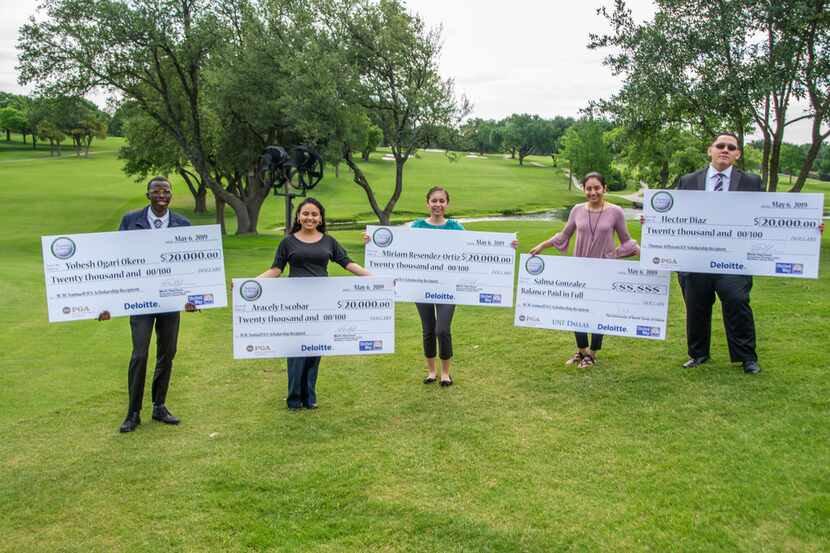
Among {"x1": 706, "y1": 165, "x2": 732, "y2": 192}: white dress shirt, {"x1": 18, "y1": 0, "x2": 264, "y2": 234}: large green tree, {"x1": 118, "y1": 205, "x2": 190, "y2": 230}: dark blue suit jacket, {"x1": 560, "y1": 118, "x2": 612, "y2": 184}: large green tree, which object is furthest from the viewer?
{"x1": 560, "y1": 118, "x2": 612, "y2": 184}: large green tree

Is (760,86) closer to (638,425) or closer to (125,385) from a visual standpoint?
(638,425)

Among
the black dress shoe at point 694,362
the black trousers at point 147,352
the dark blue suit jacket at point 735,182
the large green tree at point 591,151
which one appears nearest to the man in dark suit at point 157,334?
the black trousers at point 147,352

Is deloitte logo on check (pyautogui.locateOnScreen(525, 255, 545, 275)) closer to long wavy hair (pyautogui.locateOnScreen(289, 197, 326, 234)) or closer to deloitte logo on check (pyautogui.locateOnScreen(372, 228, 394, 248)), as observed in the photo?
deloitte logo on check (pyautogui.locateOnScreen(372, 228, 394, 248))

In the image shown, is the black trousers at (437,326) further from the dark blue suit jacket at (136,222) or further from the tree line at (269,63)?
the tree line at (269,63)

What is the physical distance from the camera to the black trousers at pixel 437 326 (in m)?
7.53

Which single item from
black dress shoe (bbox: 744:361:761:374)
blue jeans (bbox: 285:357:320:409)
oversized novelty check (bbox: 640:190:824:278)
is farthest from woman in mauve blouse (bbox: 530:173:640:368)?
blue jeans (bbox: 285:357:320:409)

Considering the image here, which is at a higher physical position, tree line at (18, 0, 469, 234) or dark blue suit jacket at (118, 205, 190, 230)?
tree line at (18, 0, 469, 234)

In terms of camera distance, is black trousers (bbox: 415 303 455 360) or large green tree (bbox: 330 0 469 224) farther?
large green tree (bbox: 330 0 469 224)

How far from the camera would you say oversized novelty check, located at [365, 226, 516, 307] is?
7.48 m

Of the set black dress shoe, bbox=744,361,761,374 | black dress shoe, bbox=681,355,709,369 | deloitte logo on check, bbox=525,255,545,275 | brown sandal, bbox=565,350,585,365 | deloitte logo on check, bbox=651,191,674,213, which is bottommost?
brown sandal, bbox=565,350,585,365

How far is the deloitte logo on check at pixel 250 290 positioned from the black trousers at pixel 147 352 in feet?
2.29

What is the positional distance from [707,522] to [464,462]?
6.08ft

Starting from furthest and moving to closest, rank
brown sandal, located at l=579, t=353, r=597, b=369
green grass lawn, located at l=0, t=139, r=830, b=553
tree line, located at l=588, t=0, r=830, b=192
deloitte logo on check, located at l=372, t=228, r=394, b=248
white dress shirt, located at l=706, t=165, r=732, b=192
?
tree line, located at l=588, t=0, r=830, b=192 → brown sandal, located at l=579, t=353, r=597, b=369 → deloitte logo on check, located at l=372, t=228, r=394, b=248 → white dress shirt, located at l=706, t=165, r=732, b=192 → green grass lawn, located at l=0, t=139, r=830, b=553

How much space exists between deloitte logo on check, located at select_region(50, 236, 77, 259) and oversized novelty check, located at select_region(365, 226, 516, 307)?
285cm
